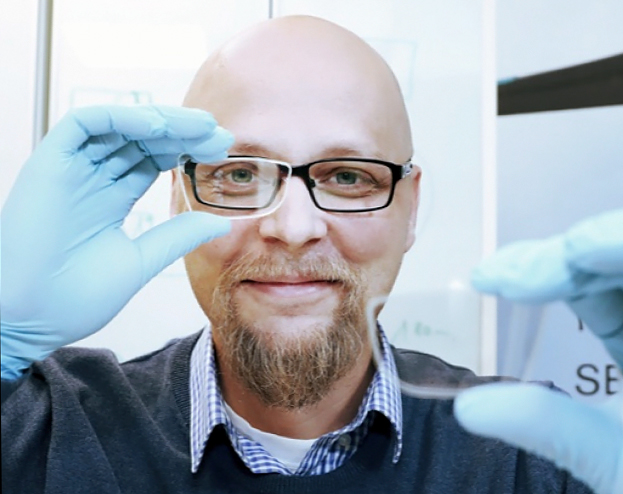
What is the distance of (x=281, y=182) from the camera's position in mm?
849

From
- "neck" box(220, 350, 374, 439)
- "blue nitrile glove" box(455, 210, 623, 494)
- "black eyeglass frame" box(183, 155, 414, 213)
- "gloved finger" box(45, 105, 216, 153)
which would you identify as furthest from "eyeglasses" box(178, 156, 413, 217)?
"blue nitrile glove" box(455, 210, 623, 494)

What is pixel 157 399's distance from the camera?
0.93 metres

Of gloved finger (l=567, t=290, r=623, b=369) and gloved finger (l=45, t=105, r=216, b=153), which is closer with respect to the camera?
gloved finger (l=567, t=290, r=623, b=369)

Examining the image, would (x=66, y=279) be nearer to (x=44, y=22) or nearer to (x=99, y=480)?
(x=99, y=480)

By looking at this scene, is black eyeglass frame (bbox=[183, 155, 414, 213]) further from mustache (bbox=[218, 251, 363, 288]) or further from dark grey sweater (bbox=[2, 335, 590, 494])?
dark grey sweater (bbox=[2, 335, 590, 494])

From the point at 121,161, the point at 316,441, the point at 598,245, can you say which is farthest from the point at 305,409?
the point at 598,245

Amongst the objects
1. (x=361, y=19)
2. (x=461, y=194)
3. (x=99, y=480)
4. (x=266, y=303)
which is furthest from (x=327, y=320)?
(x=361, y=19)

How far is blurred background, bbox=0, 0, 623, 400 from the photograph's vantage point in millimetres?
1154

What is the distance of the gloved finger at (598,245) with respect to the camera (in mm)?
472

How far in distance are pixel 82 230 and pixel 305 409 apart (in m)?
0.41

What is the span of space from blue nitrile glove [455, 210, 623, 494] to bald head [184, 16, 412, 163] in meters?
0.40

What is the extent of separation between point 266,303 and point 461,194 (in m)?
0.52

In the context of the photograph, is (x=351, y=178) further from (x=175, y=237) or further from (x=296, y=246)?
(x=175, y=237)

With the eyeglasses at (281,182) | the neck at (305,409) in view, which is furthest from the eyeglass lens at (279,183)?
the neck at (305,409)
